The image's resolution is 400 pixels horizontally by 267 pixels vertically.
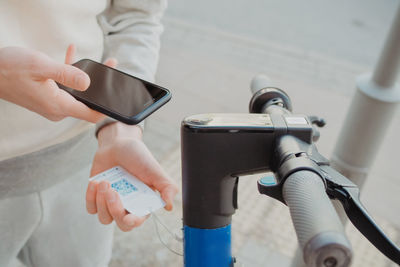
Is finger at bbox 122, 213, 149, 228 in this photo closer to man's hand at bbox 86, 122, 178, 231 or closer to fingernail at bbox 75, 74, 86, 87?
man's hand at bbox 86, 122, 178, 231


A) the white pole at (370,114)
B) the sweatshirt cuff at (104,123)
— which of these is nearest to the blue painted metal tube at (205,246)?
the sweatshirt cuff at (104,123)

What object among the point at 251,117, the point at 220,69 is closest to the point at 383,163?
the point at 220,69

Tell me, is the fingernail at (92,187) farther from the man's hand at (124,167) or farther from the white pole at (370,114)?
the white pole at (370,114)

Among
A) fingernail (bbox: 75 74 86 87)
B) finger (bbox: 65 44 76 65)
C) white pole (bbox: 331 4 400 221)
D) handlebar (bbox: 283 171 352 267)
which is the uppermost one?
handlebar (bbox: 283 171 352 267)

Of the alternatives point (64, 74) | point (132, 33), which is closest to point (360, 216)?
point (64, 74)

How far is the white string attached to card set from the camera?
2.47 feet

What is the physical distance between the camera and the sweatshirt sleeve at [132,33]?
1.02 m

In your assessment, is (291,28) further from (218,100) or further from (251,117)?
(251,117)

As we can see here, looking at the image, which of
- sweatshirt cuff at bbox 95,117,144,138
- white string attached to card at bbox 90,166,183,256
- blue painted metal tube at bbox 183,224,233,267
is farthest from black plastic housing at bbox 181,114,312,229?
sweatshirt cuff at bbox 95,117,144,138

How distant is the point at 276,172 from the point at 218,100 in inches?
96.5

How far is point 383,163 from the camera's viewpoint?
256 centimetres

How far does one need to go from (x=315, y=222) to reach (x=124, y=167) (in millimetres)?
513

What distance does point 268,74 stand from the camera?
10.8 feet

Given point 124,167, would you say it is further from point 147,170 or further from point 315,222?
point 315,222
